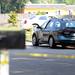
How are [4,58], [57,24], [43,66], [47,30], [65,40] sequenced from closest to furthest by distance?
[4,58]
[43,66]
[65,40]
[57,24]
[47,30]

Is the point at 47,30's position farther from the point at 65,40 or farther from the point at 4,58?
the point at 4,58

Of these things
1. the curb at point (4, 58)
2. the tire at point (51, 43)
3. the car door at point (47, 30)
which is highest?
the curb at point (4, 58)

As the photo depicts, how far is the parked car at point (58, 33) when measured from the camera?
1983 centimetres

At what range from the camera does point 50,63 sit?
13227 mm

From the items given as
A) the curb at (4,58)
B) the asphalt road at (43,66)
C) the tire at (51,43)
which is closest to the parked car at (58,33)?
the tire at (51,43)

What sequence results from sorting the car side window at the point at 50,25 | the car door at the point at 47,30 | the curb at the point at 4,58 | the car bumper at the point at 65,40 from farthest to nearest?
1. the car side window at the point at 50,25
2. the car door at the point at 47,30
3. the car bumper at the point at 65,40
4. the curb at the point at 4,58

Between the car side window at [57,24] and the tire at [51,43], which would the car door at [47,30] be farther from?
the tire at [51,43]

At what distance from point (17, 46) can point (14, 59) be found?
1009cm

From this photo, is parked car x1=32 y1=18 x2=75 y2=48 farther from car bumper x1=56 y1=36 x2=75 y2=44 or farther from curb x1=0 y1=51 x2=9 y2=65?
curb x1=0 y1=51 x2=9 y2=65

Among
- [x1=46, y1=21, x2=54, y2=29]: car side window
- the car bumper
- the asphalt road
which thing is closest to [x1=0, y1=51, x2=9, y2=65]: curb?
the asphalt road

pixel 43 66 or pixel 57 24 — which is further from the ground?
pixel 57 24

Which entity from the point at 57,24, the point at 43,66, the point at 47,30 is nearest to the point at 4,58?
the point at 43,66

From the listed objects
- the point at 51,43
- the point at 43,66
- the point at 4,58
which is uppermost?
the point at 4,58

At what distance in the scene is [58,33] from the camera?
20.0 metres
